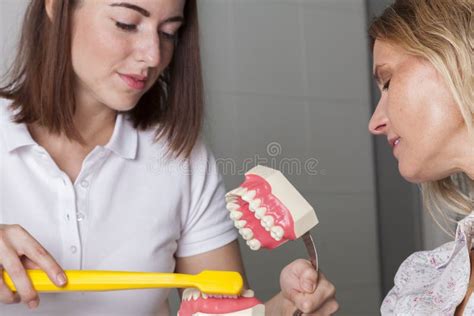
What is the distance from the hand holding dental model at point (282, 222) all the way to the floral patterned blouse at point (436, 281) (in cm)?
12

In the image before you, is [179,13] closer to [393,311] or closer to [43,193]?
[43,193]

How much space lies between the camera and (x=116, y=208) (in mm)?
1404

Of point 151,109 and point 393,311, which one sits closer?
point 393,311

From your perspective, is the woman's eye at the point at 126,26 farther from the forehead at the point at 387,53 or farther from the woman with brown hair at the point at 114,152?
the forehead at the point at 387,53

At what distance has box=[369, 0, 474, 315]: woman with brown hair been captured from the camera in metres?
1.14

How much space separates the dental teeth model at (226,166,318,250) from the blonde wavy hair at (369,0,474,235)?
27 cm

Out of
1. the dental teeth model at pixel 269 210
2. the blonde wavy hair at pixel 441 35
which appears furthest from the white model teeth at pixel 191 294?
the blonde wavy hair at pixel 441 35

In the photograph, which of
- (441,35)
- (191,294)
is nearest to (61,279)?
(191,294)

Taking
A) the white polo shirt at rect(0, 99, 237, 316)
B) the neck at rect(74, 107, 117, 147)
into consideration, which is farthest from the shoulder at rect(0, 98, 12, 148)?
the neck at rect(74, 107, 117, 147)

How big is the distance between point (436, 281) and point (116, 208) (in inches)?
22.0

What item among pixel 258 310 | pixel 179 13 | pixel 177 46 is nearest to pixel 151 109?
pixel 177 46

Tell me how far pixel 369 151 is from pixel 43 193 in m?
1.33

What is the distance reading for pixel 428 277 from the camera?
125cm

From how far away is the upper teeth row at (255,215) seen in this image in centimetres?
112
